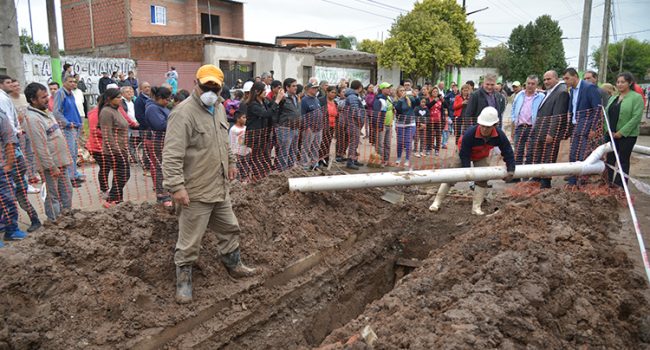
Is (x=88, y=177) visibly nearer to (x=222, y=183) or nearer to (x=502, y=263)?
(x=222, y=183)

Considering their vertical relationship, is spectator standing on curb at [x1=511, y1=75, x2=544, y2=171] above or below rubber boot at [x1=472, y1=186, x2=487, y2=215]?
above

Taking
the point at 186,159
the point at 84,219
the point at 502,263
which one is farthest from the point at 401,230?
the point at 84,219

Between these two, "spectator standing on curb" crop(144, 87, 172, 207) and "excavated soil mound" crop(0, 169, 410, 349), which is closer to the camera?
"excavated soil mound" crop(0, 169, 410, 349)

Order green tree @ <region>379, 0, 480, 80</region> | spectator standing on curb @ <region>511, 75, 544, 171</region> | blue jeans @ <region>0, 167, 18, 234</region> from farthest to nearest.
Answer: green tree @ <region>379, 0, 480, 80</region>
spectator standing on curb @ <region>511, 75, 544, 171</region>
blue jeans @ <region>0, 167, 18, 234</region>

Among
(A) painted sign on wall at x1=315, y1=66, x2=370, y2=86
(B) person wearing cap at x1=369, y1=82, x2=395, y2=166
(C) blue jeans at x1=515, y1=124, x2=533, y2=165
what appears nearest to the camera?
(C) blue jeans at x1=515, y1=124, x2=533, y2=165

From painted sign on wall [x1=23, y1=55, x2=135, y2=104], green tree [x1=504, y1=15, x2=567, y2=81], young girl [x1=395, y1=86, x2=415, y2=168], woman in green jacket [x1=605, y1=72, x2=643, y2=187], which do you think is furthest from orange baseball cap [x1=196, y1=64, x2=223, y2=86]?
green tree [x1=504, y1=15, x2=567, y2=81]

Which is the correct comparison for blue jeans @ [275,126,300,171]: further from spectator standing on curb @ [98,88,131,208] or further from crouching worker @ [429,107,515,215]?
crouching worker @ [429,107,515,215]

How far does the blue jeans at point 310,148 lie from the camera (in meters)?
8.66

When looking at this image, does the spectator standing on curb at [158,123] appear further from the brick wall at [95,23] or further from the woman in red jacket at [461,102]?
the brick wall at [95,23]

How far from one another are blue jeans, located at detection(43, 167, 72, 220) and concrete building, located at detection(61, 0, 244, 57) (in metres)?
22.8

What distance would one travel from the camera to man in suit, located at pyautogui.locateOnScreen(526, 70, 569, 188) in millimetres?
7562

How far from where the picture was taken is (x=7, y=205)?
534cm

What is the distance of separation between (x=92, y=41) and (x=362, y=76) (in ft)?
59.7

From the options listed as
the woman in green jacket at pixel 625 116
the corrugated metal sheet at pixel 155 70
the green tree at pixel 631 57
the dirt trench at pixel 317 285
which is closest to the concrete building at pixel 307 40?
the corrugated metal sheet at pixel 155 70
